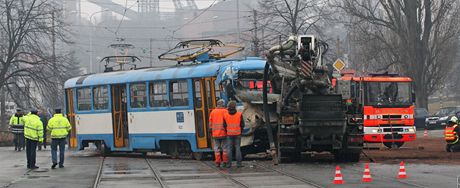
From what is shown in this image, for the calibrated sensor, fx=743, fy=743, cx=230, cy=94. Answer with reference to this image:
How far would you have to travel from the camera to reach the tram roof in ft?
66.6

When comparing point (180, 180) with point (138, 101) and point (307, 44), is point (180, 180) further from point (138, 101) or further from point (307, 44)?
point (138, 101)

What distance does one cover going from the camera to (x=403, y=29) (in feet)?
154

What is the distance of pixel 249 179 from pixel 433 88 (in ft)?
139

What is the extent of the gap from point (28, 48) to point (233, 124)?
97.9 ft

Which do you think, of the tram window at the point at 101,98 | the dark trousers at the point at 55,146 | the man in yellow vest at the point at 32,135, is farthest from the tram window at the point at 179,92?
the man in yellow vest at the point at 32,135

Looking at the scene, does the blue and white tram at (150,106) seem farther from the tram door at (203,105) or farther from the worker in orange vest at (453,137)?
the worker in orange vest at (453,137)

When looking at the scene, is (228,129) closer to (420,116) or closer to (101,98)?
(101,98)

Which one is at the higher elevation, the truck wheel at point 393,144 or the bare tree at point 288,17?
the bare tree at point 288,17

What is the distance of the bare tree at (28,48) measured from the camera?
44.2 metres

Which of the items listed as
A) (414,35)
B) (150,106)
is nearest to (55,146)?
(150,106)

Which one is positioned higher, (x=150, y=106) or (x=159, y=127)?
(x=150, y=106)

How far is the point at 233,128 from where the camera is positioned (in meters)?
17.5

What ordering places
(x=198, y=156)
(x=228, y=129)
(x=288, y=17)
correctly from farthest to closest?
1. (x=288, y=17)
2. (x=198, y=156)
3. (x=228, y=129)

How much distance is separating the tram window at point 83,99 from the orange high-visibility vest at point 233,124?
893cm
